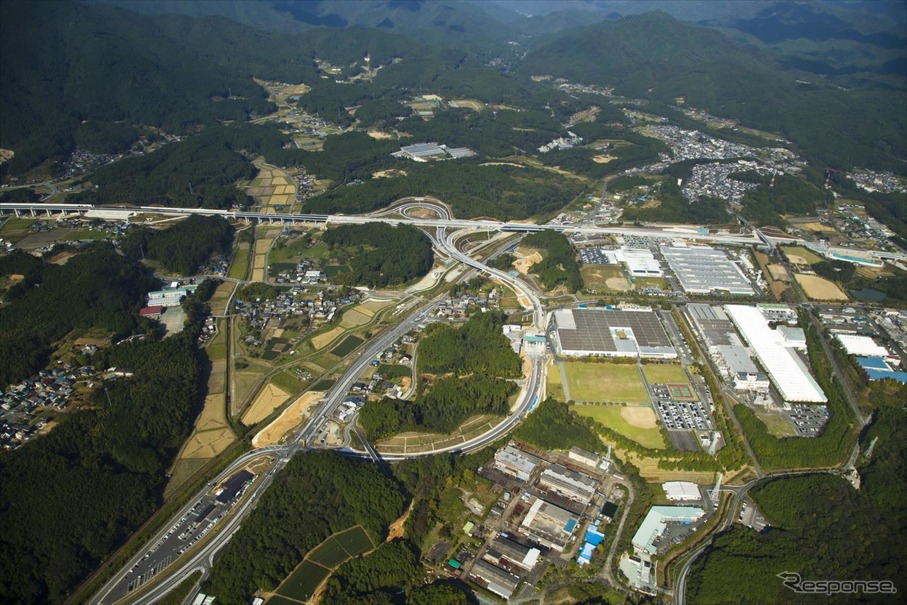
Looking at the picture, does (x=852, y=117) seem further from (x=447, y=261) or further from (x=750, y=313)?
(x=447, y=261)

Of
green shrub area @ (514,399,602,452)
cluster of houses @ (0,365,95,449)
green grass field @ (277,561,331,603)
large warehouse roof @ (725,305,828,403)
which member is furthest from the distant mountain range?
green grass field @ (277,561,331,603)

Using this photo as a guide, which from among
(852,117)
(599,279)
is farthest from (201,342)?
(852,117)

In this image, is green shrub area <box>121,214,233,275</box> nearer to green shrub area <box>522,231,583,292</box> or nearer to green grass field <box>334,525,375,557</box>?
green shrub area <box>522,231,583,292</box>

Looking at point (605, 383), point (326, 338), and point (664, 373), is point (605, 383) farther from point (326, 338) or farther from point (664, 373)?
point (326, 338)

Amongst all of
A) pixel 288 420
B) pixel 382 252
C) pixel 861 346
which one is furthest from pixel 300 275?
pixel 861 346

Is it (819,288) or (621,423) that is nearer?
(621,423)

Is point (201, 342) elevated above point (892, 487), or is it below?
below

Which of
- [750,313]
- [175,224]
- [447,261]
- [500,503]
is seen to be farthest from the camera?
[175,224]
